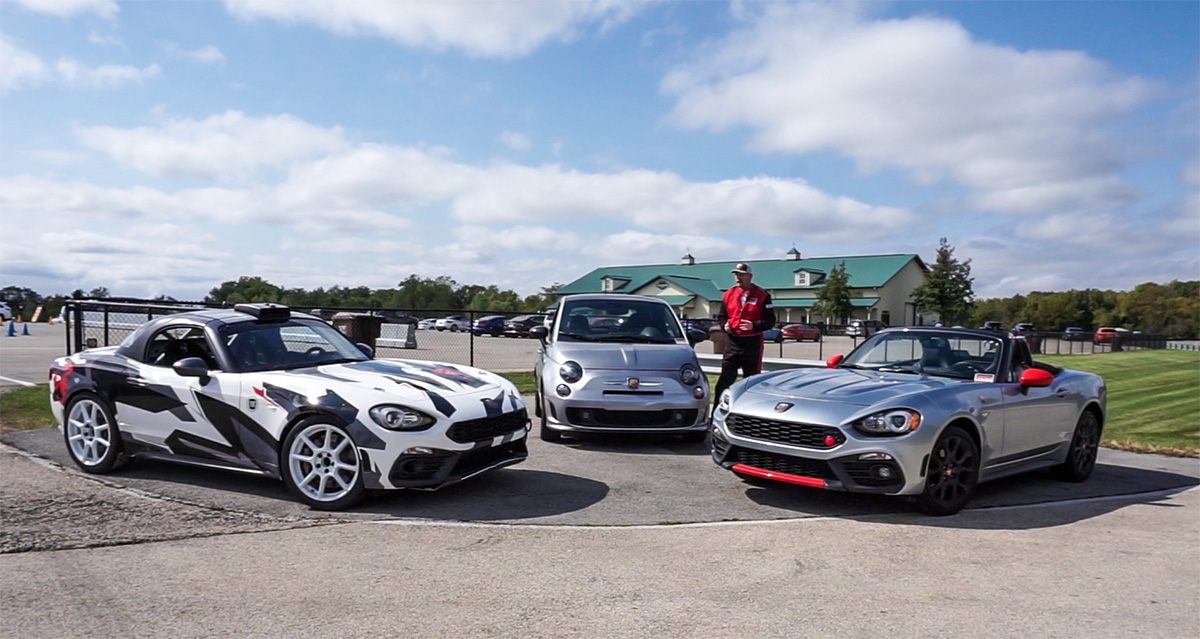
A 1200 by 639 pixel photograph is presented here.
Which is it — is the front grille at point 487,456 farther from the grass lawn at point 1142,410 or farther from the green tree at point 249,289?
the green tree at point 249,289

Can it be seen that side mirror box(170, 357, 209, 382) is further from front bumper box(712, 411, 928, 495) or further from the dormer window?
the dormer window

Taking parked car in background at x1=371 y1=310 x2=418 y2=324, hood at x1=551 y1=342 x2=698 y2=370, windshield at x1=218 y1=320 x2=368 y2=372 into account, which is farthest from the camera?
parked car in background at x1=371 y1=310 x2=418 y2=324

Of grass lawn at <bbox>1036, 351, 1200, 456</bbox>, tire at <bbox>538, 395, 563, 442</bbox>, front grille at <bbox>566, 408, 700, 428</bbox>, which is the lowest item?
grass lawn at <bbox>1036, 351, 1200, 456</bbox>

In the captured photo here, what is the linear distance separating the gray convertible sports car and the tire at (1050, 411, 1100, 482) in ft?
0.05

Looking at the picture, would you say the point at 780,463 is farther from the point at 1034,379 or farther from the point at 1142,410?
the point at 1142,410

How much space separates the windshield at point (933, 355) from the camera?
7.09 metres


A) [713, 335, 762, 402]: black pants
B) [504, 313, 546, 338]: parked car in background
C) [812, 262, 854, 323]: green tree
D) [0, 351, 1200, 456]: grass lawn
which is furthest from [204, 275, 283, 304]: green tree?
[812, 262, 854, 323]: green tree

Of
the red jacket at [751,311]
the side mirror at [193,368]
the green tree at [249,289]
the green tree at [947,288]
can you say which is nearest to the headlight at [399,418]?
the side mirror at [193,368]

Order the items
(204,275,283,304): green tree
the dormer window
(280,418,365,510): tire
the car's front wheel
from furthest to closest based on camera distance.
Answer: the dormer window < (204,275,283,304): green tree < the car's front wheel < (280,418,365,510): tire

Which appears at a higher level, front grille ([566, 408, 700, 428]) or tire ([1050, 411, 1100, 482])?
front grille ([566, 408, 700, 428])

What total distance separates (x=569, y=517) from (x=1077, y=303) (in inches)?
4185

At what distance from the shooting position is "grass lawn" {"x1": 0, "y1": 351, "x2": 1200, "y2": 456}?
10.2 metres

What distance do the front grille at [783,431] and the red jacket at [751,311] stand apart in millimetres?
3322

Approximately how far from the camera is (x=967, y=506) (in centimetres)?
657
